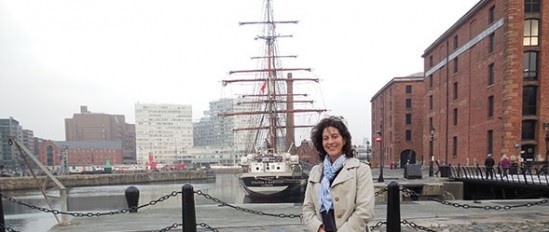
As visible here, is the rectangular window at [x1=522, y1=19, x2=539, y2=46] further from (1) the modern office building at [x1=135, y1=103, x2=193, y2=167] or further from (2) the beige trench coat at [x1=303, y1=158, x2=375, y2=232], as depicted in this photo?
(1) the modern office building at [x1=135, y1=103, x2=193, y2=167]

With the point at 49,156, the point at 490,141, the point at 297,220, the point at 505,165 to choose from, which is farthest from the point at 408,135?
the point at 49,156

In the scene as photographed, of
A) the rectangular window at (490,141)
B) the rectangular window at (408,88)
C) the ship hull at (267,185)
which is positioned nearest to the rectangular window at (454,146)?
the rectangular window at (490,141)

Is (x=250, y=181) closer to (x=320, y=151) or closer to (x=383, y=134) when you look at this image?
(x=320, y=151)

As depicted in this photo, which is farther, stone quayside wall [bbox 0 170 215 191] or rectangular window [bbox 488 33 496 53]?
stone quayside wall [bbox 0 170 215 191]

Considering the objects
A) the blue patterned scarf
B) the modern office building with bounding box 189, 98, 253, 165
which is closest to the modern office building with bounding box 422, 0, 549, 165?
the blue patterned scarf

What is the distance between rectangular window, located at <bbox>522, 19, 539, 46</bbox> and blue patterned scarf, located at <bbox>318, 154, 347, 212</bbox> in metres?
29.6

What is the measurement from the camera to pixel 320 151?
299cm

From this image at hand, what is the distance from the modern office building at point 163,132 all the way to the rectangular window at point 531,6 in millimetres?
127609

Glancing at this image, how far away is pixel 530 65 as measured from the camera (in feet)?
82.7

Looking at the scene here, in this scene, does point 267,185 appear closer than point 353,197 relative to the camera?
No

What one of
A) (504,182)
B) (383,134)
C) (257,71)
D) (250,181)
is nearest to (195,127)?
(383,134)

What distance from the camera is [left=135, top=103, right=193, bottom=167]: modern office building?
142m

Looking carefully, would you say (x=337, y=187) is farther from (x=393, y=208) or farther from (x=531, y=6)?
(x=531, y=6)

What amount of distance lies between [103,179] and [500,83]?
64318 millimetres
